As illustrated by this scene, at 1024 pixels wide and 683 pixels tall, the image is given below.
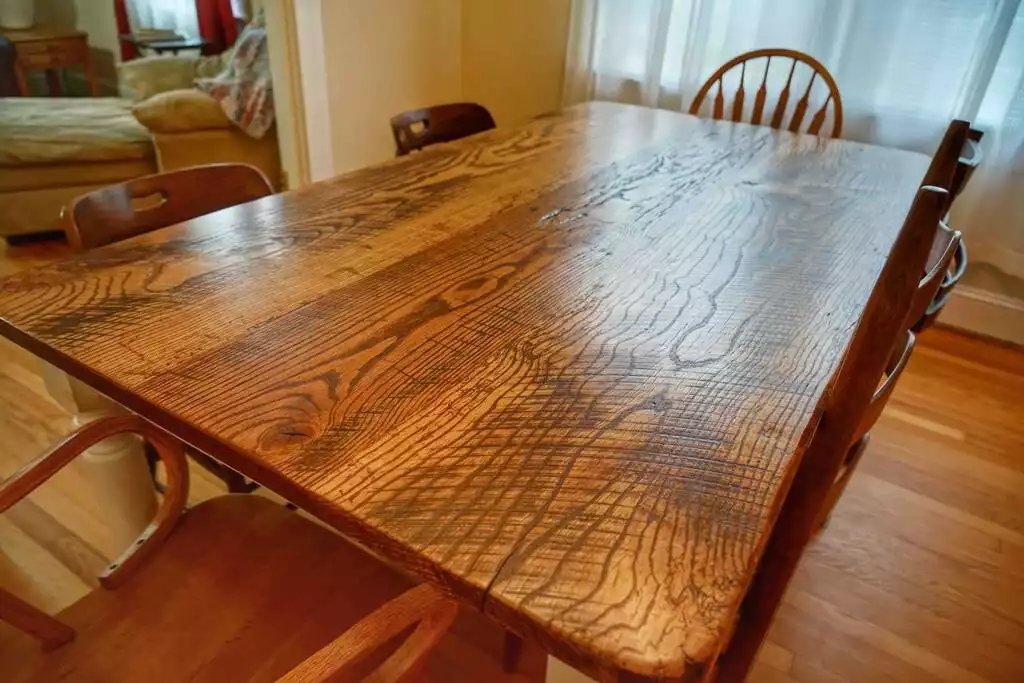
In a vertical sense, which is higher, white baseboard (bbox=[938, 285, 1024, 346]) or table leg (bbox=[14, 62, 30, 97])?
table leg (bbox=[14, 62, 30, 97])

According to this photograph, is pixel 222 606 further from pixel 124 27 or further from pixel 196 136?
pixel 124 27

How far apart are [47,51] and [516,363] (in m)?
5.16

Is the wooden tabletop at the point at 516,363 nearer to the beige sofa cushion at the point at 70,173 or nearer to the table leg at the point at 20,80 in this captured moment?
the beige sofa cushion at the point at 70,173

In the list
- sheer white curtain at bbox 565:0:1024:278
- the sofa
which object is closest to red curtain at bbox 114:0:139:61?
the sofa

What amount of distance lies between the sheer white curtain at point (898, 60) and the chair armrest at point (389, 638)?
7.44ft

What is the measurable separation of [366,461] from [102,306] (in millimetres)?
439

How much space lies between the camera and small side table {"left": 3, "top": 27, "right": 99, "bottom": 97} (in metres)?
4.30

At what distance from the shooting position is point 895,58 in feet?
6.95

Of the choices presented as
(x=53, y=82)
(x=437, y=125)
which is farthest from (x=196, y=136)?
(x=53, y=82)

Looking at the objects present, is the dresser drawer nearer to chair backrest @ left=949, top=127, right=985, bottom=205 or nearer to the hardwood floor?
the hardwood floor

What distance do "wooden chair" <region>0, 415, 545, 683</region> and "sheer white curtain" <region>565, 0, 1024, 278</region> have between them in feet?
7.03

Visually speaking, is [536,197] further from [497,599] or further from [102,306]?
[497,599]

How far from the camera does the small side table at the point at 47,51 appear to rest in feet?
14.1

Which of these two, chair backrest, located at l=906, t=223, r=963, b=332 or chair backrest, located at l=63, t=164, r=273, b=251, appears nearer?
chair backrest, located at l=906, t=223, r=963, b=332
